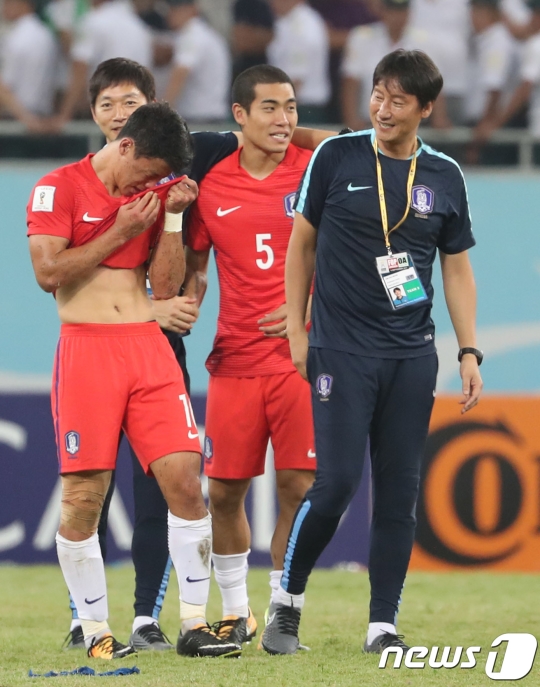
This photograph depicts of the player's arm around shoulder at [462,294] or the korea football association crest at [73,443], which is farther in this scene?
the player's arm around shoulder at [462,294]

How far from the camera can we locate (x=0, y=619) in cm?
626

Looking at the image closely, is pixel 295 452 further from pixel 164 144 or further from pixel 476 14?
pixel 476 14

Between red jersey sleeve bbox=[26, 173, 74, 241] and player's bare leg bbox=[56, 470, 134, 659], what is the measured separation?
949 millimetres

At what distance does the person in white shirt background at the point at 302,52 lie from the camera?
10.9m

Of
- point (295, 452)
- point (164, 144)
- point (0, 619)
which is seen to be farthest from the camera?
point (0, 619)

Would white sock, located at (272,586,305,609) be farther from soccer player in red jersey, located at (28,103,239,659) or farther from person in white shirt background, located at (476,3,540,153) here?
person in white shirt background, located at (476,3,540,153)

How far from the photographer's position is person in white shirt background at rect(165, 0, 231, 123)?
10.8m

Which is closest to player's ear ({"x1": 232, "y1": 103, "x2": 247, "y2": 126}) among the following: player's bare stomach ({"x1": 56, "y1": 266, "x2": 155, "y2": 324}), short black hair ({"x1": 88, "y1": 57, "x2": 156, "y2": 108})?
short black hair ({"x1": 88, "y1": 57, "x2": 156, "y2": 108})

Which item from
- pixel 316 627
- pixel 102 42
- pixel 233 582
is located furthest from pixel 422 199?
pixel 102 42

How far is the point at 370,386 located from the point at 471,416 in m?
3.92

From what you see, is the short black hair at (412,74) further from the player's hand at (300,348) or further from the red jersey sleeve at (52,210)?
the red jersey sleeve at (52,210)

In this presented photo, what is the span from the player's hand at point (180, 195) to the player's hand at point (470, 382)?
1.30 m

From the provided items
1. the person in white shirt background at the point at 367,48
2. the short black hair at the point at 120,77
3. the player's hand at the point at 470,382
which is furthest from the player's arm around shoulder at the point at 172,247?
the person in white shirt background at the point at 367,48

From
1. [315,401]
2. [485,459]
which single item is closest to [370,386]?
[315,401]
